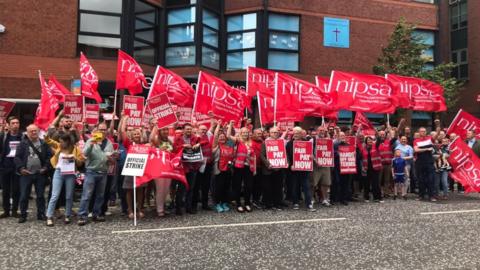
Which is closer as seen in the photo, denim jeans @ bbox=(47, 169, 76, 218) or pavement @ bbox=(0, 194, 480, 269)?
pavement @ bbox=(0, 194, 480, 269)

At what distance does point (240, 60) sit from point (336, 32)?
20.1 ft

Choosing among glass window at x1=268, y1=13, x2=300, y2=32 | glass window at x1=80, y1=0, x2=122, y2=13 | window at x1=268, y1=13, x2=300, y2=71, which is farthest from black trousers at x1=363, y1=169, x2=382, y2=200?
glass window at x1=80, y1=0, x2=122, y2=13

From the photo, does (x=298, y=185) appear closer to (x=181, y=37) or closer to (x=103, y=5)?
(x=181, y=37)

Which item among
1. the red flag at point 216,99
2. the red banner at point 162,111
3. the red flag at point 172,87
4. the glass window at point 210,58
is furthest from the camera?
the glass window at point 210,58

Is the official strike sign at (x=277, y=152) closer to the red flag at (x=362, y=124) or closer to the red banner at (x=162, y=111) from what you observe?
the red banner at (x=162, y=111)

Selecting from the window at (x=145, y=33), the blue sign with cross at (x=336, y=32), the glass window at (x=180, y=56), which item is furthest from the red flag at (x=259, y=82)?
the blue sign with cross at (x=336, y=32)

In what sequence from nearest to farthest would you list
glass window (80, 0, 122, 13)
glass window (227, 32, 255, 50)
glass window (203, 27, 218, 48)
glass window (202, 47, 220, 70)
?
glass window (80, 0, 122, 13) < glass window (202, 47, 220, 70) < glass window (203, 27, 218, 48) < glass window (227, 32, 255, 50)

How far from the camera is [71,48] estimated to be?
18328mm

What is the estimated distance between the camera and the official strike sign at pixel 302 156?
9.95 m

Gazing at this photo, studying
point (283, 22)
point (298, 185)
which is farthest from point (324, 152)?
point (283, 22)

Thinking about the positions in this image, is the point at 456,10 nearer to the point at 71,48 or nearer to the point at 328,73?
the point at 328,73

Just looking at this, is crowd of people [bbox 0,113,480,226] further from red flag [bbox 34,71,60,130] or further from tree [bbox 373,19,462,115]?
tree [bbox 373,19,462,115]

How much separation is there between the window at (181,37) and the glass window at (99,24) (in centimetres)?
275

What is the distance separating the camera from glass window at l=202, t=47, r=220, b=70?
68.1ft
